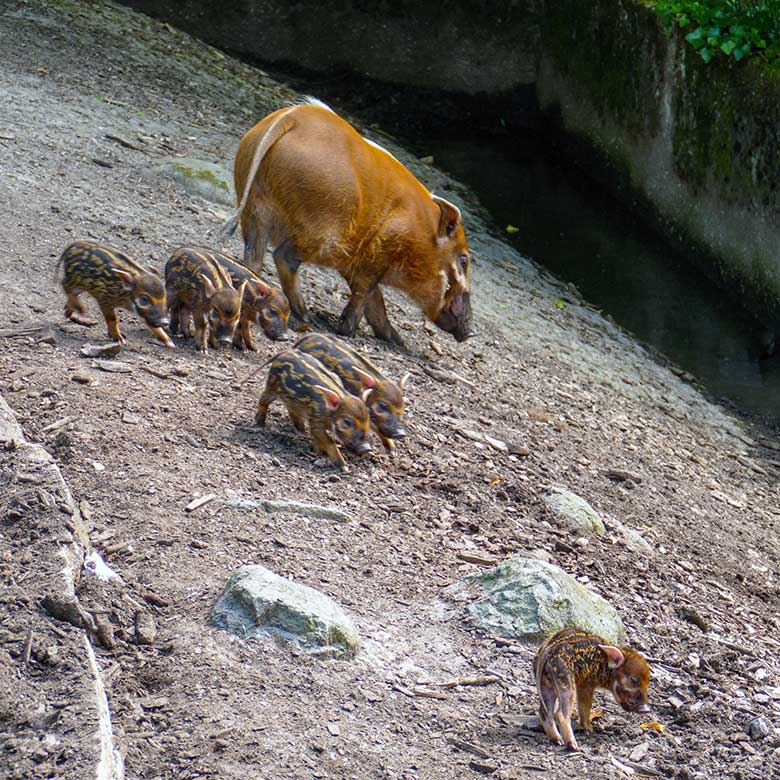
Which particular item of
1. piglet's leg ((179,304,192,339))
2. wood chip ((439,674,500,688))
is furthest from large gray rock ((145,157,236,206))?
wood chip ((439,674,500,688))

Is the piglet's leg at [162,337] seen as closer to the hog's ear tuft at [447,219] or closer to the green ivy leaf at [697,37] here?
the hog's ear tuft at [447,219]

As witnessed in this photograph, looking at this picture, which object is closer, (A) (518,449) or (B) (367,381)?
(B) (367,381)

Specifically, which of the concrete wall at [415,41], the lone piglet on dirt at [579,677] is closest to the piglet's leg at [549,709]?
the lone piglet on dirt at [579,677]

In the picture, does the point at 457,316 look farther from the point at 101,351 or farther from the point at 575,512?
the point at 101,351

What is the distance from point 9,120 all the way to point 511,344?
Result: 426 cm

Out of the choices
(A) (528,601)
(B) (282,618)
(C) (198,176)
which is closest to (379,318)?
(C) (198,176)

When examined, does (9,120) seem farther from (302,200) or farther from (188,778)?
(188,778)

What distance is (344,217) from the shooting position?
7.64 m

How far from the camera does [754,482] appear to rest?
27.6ft

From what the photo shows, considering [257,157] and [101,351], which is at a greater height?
[257,157]

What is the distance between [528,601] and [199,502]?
52.0 inches

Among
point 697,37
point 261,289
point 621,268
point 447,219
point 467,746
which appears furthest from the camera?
point 621,268

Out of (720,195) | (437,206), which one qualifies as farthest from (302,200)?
(720,195)

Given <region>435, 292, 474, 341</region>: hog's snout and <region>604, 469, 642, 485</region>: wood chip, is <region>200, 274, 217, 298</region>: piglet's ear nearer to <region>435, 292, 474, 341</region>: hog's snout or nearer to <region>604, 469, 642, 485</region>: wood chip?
<region>435, 292, 474, 341</region>: hog's snout
